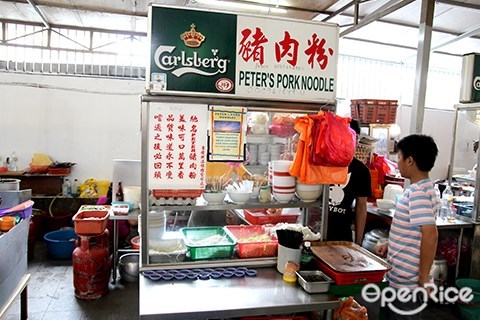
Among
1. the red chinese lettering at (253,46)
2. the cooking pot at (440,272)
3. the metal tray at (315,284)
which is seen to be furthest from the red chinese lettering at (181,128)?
the cooking pot at (440,272)

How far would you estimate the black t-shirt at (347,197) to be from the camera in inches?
111

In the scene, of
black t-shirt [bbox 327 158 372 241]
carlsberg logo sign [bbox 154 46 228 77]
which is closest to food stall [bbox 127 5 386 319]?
carlsberg logo sign [bbox 154 46 228 77]

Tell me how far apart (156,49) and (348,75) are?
5.79 meters

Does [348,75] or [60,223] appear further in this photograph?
[348,75]

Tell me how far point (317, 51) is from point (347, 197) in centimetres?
127

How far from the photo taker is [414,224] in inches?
81.5

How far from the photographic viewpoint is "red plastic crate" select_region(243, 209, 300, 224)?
300cm

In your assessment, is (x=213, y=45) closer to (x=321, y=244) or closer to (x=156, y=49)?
(x=156, y=49)

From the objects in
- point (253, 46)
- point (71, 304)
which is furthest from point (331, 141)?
point (71, 304)

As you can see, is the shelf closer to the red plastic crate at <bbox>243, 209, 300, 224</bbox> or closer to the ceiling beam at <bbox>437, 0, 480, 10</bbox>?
the red plastic crate at <bbox>243, 209, 300, 224</bbox>

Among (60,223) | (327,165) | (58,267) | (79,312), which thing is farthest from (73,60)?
(327,165)

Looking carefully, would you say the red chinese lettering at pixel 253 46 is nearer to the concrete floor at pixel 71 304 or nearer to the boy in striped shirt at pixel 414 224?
the boy in striped shirt at pixel 414 224

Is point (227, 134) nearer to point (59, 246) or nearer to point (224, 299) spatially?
point (224, 299)

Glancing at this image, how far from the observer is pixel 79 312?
332cm
